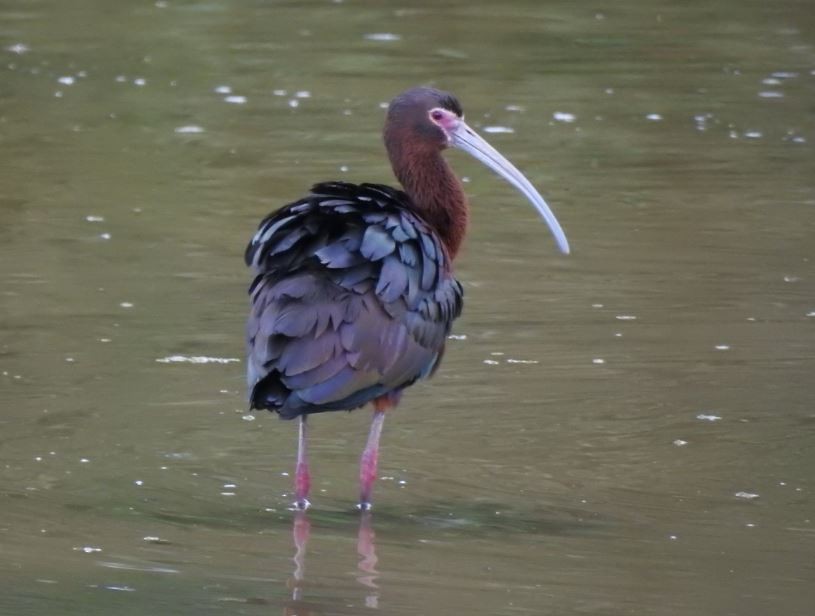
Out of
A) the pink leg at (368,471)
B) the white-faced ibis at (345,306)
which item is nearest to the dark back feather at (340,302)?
the white-faced ibis at (345,306)

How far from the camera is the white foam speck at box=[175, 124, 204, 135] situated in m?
14.3

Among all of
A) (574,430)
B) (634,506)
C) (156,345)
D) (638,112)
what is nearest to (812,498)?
(634,506)

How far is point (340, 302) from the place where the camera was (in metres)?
7.03

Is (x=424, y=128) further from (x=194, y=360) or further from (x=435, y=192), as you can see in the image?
(x=194, y=360)

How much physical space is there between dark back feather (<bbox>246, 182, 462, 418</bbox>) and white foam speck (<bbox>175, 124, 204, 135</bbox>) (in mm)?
6963

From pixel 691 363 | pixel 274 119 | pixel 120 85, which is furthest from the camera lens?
pixel 120 85

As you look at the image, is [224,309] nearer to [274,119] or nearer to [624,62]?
[274,119]

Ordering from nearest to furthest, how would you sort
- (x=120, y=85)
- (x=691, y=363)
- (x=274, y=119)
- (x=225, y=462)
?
(x=225, y=462) < (x=691, y=363) < (x=274, y=119) < (x=120, y=85)

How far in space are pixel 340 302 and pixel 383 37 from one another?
36.6 feet

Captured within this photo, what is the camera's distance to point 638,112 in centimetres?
1493

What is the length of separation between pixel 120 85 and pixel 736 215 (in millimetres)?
6001

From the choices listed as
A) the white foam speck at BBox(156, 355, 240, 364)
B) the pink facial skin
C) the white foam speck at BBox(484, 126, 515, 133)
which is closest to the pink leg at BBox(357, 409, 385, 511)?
the pink facial skin

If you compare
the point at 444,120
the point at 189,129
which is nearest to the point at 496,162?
the point at 444,120

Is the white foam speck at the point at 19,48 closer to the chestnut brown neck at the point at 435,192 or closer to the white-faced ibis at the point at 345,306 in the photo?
the chestnut brown neck at the point at 435,192
